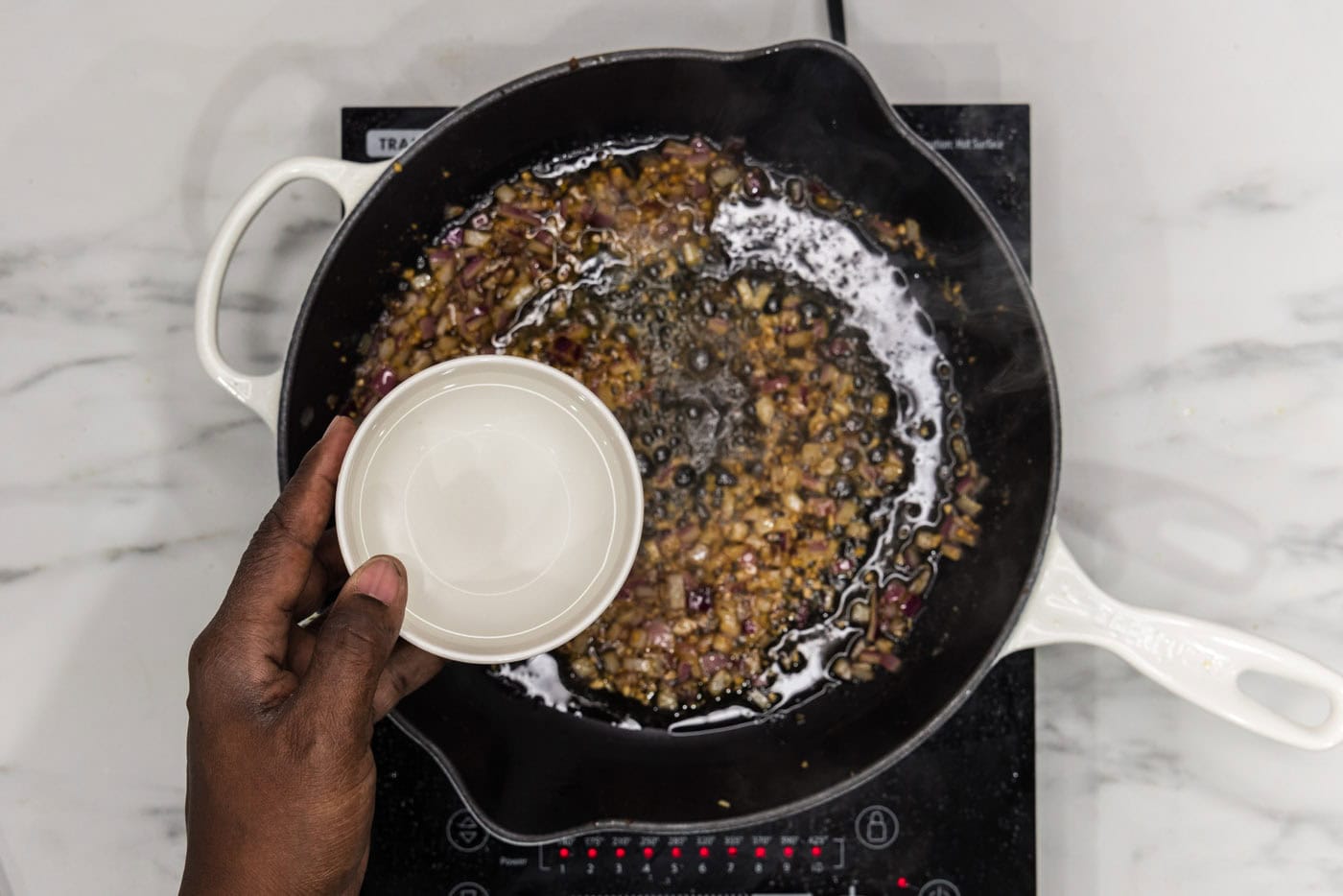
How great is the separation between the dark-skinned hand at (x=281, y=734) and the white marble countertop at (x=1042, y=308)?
0.76 ft

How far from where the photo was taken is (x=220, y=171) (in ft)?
2.83

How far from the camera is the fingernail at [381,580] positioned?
2.10ft

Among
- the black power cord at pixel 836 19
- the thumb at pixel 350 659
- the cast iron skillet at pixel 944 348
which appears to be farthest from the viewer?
the black power cord at pixel 836 19

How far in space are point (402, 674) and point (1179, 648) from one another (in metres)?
0.57

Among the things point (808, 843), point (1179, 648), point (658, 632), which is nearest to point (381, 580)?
point (658, 632)

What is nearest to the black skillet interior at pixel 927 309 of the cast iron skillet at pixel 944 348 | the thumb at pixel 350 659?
the cast iron skillet at pixel 944 348

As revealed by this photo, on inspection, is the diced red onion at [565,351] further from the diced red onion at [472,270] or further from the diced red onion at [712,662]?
the diced red onion at [712,662]

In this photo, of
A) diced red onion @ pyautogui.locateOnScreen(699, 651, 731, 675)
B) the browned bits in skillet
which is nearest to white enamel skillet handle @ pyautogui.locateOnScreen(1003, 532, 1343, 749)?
the browned bits in skillet

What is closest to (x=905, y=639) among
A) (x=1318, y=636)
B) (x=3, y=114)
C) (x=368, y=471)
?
(x=1318, y=636)

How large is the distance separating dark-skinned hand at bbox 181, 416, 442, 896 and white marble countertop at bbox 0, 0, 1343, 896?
0.23 metres

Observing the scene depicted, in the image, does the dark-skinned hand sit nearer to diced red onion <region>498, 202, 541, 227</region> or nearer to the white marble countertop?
the white marble countertop

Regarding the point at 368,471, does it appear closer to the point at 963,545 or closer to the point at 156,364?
the point at 156,364

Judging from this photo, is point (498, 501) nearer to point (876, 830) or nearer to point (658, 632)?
point (658, 632)

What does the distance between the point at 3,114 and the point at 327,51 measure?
29 centimetres
